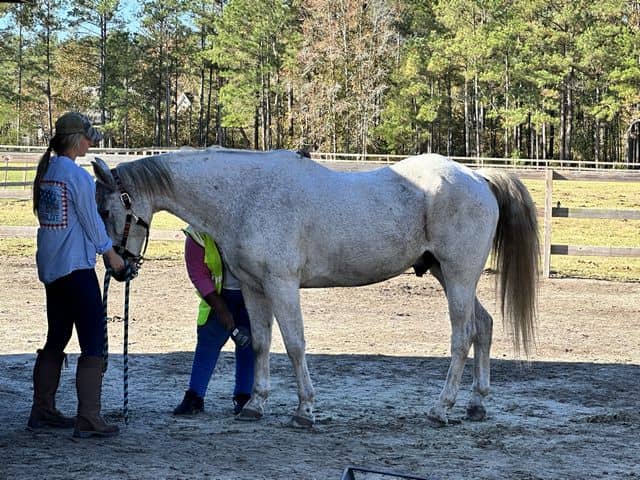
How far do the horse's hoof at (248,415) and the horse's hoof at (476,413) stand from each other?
1.24 meters

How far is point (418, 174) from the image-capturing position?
5.57m

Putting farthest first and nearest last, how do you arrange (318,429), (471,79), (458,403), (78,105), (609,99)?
(78,105)
(471,79)
(609,99)
(458,403)
(318,429)

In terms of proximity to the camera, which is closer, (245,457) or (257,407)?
(245,457)

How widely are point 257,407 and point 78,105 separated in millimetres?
51227

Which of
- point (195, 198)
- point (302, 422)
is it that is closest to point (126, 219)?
point (195, 198)

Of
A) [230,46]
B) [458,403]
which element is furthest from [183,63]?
[458,403]

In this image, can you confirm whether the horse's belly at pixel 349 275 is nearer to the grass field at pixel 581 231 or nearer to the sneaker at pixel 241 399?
the sneaker at pixel 241 399

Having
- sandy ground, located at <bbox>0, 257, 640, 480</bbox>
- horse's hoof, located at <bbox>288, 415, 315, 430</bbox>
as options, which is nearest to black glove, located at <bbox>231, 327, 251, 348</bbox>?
sandy ground, located at <bbox>0, 257, 640, 480</bbox>

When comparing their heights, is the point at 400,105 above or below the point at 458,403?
above

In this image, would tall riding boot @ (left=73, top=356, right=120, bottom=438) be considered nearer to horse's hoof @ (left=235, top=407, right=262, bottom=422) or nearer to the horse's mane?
horse's hoof @ (left=235, top=407, right=262, bottom=422)

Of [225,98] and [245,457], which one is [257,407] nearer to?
[245,457]

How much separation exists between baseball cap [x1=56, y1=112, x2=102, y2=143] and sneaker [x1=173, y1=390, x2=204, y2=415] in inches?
62.2

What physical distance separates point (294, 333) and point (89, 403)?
1183 millimetres

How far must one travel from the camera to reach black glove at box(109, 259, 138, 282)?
5.05 meters
